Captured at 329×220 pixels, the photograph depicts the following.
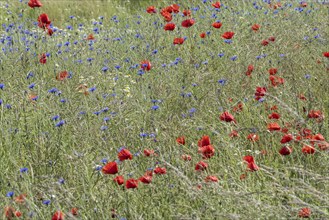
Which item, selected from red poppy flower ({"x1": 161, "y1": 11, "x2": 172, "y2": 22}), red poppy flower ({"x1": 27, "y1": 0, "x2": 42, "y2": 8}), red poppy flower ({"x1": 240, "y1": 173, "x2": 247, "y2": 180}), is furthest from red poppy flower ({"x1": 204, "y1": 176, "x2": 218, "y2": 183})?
red poppy flower ({"x1": 27, "y1": 0, "x2": 42, "y2": 8})

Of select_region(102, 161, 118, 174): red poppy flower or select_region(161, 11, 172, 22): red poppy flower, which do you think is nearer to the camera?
select_region(102, 161, 118, 174): red poppy flower

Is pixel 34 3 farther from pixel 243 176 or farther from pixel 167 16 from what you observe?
pixel 243 176

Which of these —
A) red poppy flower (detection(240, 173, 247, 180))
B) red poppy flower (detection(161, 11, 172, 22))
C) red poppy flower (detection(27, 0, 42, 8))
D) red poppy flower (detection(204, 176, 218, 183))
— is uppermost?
red poppy flower (detection(204, 176, 218, 183))

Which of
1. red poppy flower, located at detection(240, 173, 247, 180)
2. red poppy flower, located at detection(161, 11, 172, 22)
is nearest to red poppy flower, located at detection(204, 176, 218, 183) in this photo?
red poppy flower, located at detection(240, 173, 247, 180)

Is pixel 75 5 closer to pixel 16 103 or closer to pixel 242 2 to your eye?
pixel 242 2

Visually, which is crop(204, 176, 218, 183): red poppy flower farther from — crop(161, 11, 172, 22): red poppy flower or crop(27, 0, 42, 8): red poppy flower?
crop(27, 0, 42, 8): red poppy flower

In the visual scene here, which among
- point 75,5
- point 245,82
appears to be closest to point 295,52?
point 245,82

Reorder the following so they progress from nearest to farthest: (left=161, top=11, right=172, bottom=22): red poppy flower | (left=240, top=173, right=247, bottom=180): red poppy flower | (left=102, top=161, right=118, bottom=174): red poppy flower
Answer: (left=102, top=161, right=118, bottom=174): red poppy flower, (left=240, top=173, right=247, bottom=180): red poppy flower, (left=161, top=11, right=172, bottom=22): red poppy flower

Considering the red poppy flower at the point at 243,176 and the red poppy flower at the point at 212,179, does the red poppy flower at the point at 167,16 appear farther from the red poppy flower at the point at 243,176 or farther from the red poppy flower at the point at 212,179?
the red poppy flower at the point at 212,179

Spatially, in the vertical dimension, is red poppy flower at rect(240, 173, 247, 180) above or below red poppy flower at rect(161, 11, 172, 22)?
above

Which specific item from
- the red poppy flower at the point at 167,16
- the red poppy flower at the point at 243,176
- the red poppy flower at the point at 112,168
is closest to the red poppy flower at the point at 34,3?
the red poppy flower at the point at 167,16

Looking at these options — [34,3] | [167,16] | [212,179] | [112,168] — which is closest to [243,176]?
[212,179]

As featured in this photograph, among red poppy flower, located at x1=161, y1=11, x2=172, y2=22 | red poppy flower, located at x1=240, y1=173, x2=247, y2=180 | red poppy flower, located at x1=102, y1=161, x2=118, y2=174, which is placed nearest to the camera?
red poppy flower, located at x1=102, y1=161, x2=118, y2=174

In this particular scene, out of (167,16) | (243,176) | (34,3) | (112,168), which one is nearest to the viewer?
(112,168)
